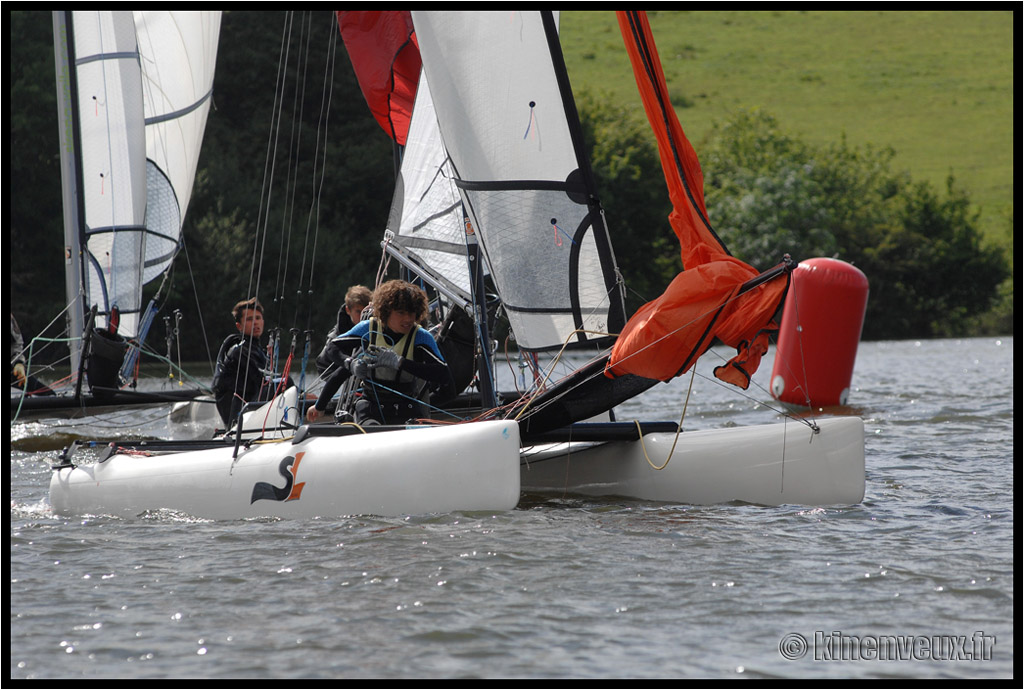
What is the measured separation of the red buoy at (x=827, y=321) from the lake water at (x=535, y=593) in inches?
208

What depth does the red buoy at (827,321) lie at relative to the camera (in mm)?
11477

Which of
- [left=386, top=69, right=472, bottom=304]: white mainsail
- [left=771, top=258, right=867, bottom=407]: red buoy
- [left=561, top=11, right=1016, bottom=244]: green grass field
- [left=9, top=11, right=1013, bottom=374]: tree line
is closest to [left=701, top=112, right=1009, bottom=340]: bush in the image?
[left=9, top=11, right=1013, bottom=374]: tree line

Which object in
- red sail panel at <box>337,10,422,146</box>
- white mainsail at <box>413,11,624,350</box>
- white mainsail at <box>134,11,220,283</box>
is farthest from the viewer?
white mainsail at <box>134,11,220,283</box>

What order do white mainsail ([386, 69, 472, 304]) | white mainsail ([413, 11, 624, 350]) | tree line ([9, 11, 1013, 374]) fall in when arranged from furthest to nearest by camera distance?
tree line ([9, 11, 1013, 374]), white mainsail ([386, 69, 472, 304]), white mainsail ([413, 11, 624, 350])

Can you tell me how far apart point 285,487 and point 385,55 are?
3.90 meters

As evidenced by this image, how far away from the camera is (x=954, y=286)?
34281 millimetres

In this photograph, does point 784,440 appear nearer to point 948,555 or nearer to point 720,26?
point 948,555

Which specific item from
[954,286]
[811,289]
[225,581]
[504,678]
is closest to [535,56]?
[225,581]

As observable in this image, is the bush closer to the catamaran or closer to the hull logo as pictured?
the catamaran

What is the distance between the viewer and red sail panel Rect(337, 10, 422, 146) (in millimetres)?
8031

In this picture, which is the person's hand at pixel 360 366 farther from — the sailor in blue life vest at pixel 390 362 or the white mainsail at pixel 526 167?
the white mainsail at pixel 526 167

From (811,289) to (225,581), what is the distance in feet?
27.3

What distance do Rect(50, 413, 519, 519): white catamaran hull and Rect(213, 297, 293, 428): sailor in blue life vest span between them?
185 cm
